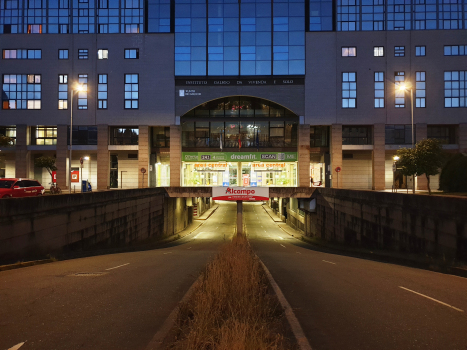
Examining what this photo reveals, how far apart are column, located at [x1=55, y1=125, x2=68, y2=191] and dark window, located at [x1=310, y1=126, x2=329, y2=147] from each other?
33979 millimetres

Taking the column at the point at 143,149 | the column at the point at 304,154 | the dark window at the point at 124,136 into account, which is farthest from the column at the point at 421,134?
the dark window at the point at 124,136

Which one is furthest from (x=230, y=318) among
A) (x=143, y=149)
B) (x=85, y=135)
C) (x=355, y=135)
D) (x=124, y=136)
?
(x=85, y=135)

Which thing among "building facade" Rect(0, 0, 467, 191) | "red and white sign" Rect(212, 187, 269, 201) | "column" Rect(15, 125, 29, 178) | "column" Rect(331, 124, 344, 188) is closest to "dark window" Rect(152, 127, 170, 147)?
"building facade" Rect(0, 0, 467, 191)

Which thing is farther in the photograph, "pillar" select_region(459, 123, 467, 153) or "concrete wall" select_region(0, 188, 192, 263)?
"pillar" select_region(459, 123, 467, 153)

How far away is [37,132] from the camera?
5069 cm

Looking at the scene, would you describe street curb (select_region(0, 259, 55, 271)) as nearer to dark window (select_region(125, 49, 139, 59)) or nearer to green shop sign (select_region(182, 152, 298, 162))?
green shop sign (select_region(182, 152, 298, 162))

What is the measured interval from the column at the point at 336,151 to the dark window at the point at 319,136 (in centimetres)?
322

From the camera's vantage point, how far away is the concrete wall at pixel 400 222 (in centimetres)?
1519

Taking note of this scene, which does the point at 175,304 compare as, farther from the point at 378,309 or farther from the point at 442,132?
the point at 442,132

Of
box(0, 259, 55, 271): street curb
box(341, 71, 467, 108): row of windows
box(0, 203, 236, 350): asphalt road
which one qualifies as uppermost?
box(341, 71, 467, 108): row of windows

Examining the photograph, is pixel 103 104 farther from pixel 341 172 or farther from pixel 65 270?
pixel 65 270

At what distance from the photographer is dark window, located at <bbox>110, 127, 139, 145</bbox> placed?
50469 mm

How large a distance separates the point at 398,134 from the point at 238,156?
2189 cm

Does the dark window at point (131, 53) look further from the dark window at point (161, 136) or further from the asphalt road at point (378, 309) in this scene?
the asphalt road at point (378, 309)
